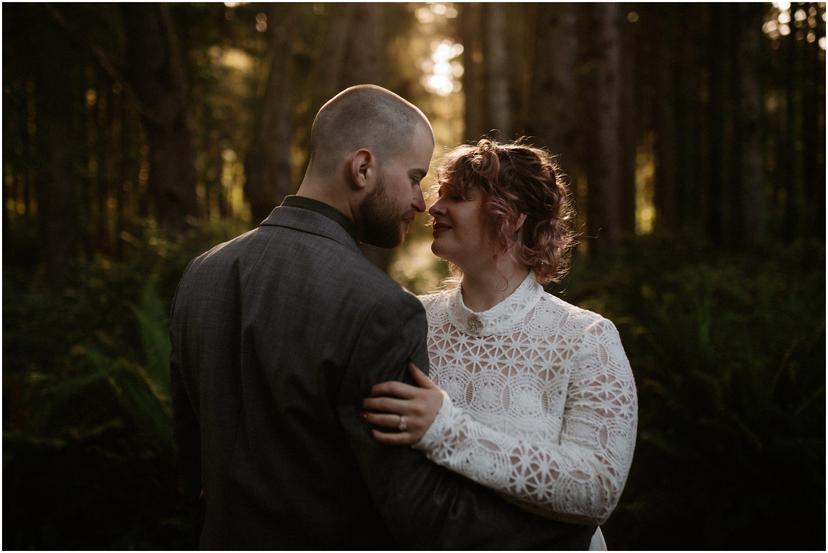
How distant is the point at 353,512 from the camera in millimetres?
2365

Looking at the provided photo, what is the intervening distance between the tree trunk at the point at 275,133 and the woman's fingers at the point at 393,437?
29.3ft

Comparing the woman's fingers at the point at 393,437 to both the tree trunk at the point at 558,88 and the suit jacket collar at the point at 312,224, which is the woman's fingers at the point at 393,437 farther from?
the tree trunk at the point at 558,88

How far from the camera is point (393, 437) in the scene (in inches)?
87.0

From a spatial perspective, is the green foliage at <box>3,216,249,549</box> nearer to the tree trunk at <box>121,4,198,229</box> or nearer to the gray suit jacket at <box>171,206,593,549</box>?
the gray suit jacket at <box>171,206,593,549</box>

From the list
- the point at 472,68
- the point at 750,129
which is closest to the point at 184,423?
the point at 750,129

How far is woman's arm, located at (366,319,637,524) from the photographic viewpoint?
90.8 inches

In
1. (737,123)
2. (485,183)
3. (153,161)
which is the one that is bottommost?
(485,183)

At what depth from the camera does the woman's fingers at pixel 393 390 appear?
7.33 ft

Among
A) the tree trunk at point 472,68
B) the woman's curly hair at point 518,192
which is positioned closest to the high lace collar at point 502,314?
the woman's curly hair at point 518,192

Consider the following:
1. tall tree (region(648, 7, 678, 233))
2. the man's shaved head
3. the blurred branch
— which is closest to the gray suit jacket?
the man's shaved head

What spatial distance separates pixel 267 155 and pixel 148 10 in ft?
8.58

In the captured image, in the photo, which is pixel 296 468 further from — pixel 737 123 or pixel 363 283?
pixel 737 123

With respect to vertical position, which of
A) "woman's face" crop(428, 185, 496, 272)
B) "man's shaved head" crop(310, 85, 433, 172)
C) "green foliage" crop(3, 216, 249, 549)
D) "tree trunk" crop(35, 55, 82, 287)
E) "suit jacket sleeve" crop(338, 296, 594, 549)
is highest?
"tree trunk" crop(35, 55, 82, 287)

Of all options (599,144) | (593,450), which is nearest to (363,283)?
(593,450)
